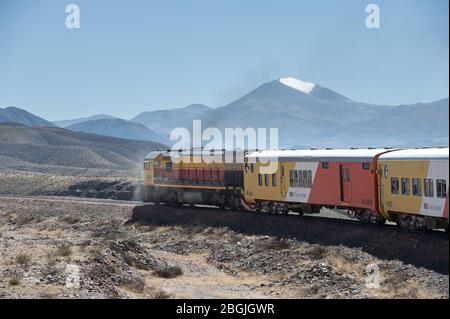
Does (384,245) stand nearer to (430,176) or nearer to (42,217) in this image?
(430,176)

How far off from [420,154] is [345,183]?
7027 millimetres

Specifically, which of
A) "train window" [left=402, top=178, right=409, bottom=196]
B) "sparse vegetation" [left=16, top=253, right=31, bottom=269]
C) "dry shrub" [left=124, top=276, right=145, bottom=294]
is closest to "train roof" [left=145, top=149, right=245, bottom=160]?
"train window" [left=402, top=178, right=409, bottom=196]

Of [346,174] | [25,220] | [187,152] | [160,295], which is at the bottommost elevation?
[25,220]

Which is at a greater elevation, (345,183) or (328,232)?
(345,183)

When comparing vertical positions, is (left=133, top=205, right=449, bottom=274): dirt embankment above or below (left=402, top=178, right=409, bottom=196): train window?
below

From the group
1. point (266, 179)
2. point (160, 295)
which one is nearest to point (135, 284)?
point (160, 295)

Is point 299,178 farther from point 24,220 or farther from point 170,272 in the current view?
point 24,220

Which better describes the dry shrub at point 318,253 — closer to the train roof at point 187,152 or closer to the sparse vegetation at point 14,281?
the sparse vegetation at point 14,281

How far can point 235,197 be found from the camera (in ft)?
164

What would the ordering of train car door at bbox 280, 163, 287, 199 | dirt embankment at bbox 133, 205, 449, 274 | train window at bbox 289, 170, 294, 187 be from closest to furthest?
dirt embankment at bbox 133, 205, 449, 274
train window at bbox 289, 170, 294, 187
train car door at bbox 280, 163, 287, 199

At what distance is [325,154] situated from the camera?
A: 39.7m

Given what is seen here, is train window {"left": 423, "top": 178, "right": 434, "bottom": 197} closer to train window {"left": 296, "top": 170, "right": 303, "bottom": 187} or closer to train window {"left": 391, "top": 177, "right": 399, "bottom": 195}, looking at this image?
train window {"left": 391, "top": 177, "right": 399, "bottom": 195}

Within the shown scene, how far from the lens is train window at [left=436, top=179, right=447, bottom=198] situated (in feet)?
94.7

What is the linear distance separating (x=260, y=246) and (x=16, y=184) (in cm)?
7754
